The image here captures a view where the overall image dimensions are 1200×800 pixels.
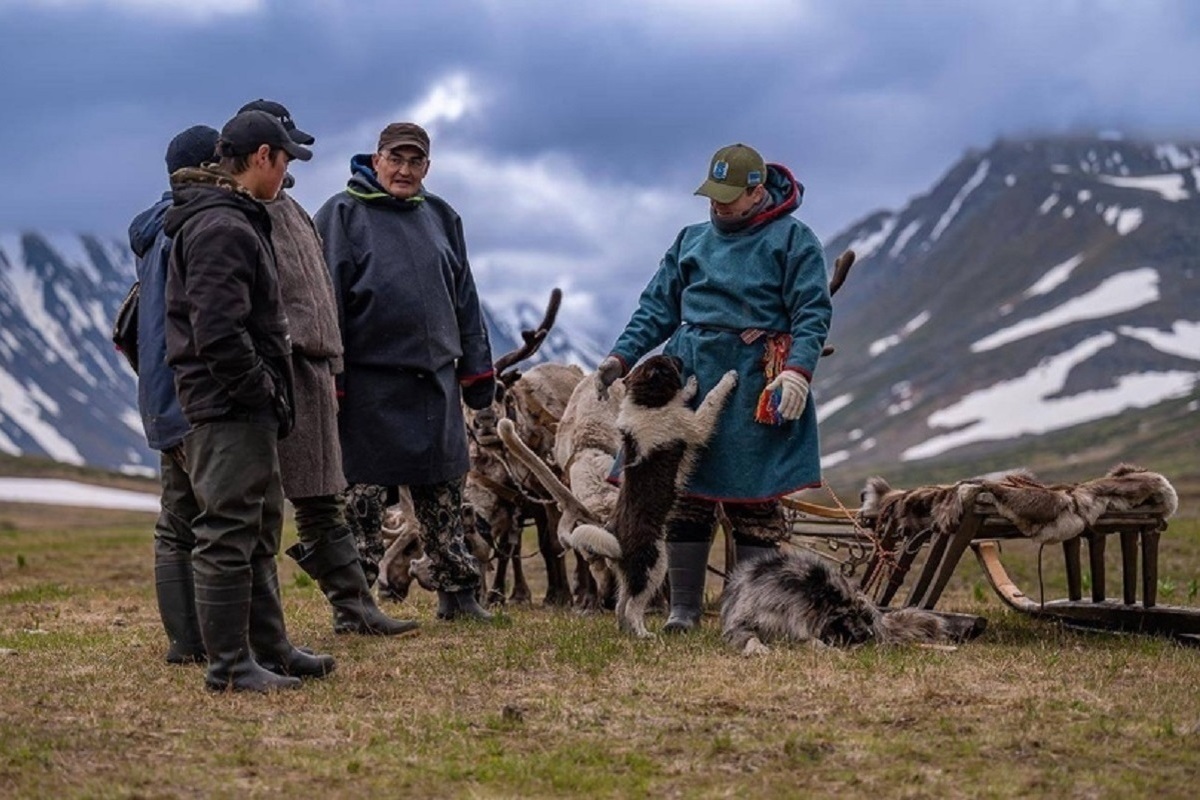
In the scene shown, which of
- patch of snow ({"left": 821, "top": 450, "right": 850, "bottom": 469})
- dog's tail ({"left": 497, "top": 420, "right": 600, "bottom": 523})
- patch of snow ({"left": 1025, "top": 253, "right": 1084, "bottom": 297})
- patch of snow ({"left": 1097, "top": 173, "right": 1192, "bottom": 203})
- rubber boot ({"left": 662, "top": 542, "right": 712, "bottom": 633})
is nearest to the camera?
rubber boot ({"left": 662, "top": 542, "right": 712, "bottom": 633})

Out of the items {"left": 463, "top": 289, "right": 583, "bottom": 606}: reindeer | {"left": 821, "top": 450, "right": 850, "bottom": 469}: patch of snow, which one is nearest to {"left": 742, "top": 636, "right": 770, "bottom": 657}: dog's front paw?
{"left": 463, "top": 289, "right": 583, "bottom": 606}: reindeer

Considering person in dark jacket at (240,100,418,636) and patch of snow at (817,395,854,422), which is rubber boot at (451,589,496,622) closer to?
person in dark jacket at (240,100,418,636)

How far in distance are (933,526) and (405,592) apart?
12.8ft

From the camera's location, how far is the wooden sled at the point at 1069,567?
25.0ft

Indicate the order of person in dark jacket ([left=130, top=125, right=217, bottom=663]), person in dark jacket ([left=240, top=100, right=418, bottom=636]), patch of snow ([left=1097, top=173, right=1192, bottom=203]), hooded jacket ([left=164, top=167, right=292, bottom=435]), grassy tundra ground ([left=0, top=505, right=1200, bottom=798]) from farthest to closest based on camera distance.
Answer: patch of snow ([left=1097, top=173, right=1192, bottom=203]), person in dark jacket ([left=240, top=100, right=418, bottom=636]), person in dark jacket ([left=130, top=125, right=217, bottom=663]), hooded jacket ([left=164, top=167, right=292, bottom=435]), grassy tundra ground ([left=0, top=505, right=1200, bottom=798])

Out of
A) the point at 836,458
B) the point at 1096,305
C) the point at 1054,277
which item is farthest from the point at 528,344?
the point at 1054,277

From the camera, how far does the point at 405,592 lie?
1037 cm

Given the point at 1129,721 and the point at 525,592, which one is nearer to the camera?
the point at 1129,721

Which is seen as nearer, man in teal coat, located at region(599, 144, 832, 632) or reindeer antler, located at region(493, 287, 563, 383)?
man in teal coat, located at region(599, 144, 832, 632)

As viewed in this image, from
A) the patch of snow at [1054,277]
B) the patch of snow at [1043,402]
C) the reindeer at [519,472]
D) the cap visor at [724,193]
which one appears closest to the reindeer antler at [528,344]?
the reindeer at [519,472]

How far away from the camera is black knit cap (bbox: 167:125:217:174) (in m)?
6.93

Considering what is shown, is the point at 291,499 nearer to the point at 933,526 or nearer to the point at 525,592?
the point at 933,526

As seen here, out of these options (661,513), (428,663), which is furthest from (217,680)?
(661,513)

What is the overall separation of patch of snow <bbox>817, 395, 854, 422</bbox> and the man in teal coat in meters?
137
